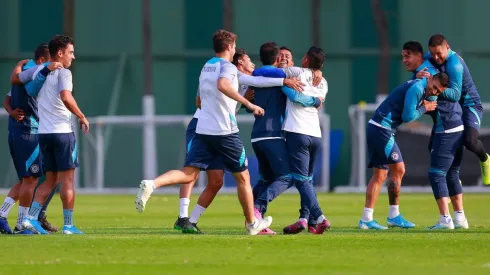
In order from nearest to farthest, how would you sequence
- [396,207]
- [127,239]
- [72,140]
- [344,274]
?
[344,274], [127,239], [72,140], [396,207]

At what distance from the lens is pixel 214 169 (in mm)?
14891

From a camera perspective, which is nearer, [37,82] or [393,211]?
[37,82]

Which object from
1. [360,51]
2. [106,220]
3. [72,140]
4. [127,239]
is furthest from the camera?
[360,51]

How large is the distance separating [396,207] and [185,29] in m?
22.4

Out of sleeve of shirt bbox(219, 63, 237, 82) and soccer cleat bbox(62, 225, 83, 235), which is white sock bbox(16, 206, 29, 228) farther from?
sleeve of shirt bbox(219, 63, 237, 82)

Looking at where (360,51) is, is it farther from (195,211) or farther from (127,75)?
(195,211)

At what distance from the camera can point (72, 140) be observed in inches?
586

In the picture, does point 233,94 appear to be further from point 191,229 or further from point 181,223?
point 181,223

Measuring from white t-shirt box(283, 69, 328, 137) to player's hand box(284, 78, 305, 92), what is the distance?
14cm

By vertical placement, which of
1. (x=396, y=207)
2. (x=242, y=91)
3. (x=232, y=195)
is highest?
(x=242, y=91)

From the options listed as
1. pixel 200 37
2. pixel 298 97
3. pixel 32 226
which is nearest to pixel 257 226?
pixel 298 97

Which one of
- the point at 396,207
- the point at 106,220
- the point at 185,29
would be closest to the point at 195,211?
the point at 396,207

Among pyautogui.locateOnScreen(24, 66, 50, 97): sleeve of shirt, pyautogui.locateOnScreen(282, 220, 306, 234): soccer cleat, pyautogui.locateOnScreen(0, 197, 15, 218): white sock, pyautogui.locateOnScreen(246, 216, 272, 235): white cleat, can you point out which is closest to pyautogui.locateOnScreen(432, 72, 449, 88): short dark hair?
pyautogui.locateOnScreen(282, 220, 306, 234): soccer cleat

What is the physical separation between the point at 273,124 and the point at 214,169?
0.84m
